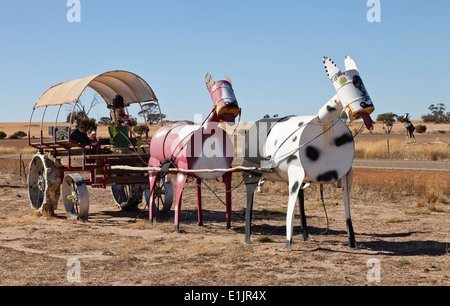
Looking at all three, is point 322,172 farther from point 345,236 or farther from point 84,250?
point 84,250

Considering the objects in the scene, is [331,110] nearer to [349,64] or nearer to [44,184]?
[349,64]

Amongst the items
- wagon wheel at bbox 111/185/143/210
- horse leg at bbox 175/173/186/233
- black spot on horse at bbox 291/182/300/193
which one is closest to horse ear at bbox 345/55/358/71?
black spot on horse at bbox 291/182/300/193

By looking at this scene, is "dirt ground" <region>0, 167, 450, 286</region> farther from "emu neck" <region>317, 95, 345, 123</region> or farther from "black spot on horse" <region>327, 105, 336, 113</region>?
"black spot on horse" <region>327, 105, 336, 113</region>

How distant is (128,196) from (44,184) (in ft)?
7.77

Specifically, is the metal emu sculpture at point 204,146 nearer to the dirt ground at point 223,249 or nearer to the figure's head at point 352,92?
the dirt ground at point 223,249

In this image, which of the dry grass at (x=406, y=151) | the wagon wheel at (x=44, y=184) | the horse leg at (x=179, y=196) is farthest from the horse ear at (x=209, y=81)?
the dry grass at (x=406, y=151)

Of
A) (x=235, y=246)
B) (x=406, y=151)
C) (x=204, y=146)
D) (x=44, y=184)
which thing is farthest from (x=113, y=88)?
(x=406, y=151)

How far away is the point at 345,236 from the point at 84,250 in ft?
16.8

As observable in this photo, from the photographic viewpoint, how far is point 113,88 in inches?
587

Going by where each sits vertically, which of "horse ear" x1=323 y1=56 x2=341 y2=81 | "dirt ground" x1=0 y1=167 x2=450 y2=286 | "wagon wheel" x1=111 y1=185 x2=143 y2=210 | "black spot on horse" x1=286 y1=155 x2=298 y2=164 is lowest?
"dirt ground" x1=0 y1=167 x2=450 y2=286

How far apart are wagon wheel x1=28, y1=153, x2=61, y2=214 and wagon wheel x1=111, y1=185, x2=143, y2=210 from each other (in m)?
1.99

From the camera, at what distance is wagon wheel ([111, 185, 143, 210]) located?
48.8ft

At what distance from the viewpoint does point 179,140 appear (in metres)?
11.5

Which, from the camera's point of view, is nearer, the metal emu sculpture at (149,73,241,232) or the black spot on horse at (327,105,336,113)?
the black spot on horse at (327,105,336,113)
